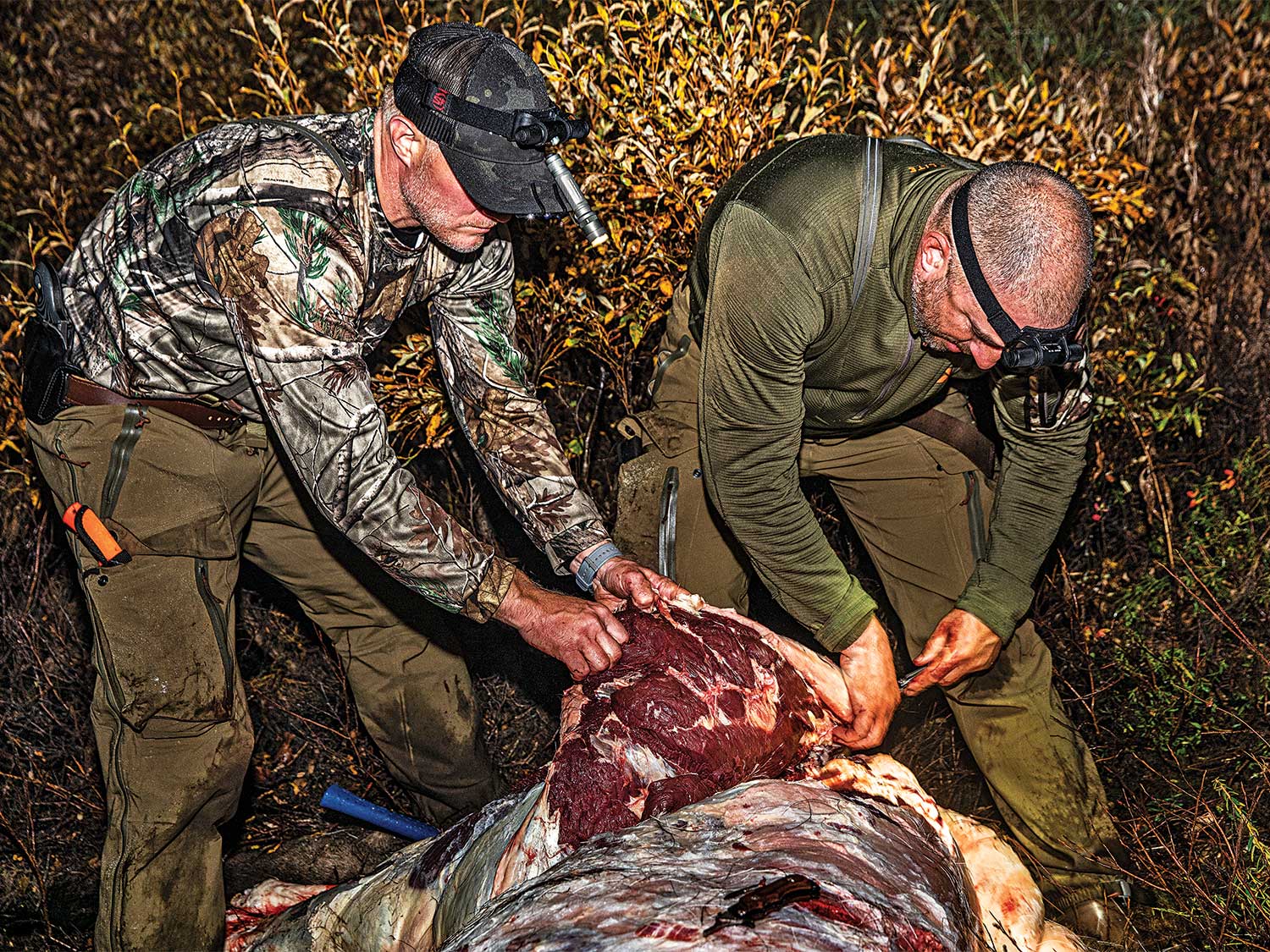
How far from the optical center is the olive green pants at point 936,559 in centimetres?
316

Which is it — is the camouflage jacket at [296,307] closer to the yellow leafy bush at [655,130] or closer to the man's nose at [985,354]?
the yellow leafy bush at [655,130]

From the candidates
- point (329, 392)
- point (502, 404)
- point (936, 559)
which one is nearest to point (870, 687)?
point (936, 559)

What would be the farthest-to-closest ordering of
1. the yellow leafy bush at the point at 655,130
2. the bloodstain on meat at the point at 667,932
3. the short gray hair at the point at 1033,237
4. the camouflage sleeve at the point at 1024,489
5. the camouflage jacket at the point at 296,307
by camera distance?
the yellow leafy bush at the point at 655,130 < the camouflage sleeve at the point at 1024,489 < the camouflage jacket at the point at 296,307 < the short gray hair at the point at 1033,237 < the bloodstain on meat at the point at 667,932

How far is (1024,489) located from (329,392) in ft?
6.29

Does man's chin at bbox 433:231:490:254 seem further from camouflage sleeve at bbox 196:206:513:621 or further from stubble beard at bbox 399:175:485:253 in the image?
camouflage sleeve at bbox 196:206:513:621

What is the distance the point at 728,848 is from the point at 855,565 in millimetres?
2157

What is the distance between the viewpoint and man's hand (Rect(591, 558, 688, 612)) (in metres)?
2.64

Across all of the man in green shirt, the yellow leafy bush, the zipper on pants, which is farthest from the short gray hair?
the zipper on pants

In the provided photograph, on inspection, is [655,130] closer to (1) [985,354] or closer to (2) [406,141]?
(2) [406,141]

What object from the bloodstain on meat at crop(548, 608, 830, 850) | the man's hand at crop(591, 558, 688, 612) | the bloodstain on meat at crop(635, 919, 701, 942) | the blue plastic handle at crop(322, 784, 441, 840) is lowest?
the blue plastic handle at crop(322, 784, 441, 840)

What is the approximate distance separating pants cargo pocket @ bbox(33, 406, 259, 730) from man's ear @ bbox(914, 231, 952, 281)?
6.12 feet

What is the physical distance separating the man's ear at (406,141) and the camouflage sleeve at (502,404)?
468 millimetres

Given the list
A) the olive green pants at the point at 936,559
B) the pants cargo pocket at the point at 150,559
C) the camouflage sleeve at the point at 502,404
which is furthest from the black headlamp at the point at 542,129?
the pants cargo pocket at the point at 150,559

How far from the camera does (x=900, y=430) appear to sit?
3.22 metres
